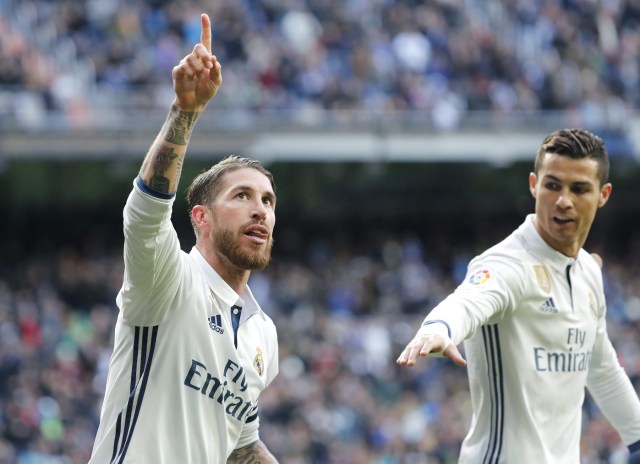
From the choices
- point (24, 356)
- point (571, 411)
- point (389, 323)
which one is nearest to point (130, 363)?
point (571, 411)

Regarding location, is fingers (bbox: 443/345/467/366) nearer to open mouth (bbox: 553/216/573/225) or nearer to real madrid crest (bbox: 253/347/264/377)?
real madrid crest (bbox: 253/347/264/377)

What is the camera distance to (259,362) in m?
5.10

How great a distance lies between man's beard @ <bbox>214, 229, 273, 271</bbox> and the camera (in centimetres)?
491

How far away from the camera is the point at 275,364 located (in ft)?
17.4

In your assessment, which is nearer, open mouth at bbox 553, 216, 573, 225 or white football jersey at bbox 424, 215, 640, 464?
white football jersey at bbox 424, 215, 640, 464

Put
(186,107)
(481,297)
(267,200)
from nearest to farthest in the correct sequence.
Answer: (186,107) < (267,200) < (481,297)

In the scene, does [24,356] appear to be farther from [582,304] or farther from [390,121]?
[582,304]

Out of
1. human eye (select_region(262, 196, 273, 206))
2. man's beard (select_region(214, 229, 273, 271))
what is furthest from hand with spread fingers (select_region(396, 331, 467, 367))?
human eye (select_region(262, 196, 273, 206))

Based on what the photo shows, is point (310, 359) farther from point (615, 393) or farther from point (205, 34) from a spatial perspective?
point (205, 34)

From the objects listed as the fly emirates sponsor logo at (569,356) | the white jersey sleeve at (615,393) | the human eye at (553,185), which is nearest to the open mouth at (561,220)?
the human eye at (553,185)

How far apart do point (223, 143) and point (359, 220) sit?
440cm

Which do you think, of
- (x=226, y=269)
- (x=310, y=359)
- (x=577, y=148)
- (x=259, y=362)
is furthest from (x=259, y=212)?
(x=310, y=359)

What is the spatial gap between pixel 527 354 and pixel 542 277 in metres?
0.35

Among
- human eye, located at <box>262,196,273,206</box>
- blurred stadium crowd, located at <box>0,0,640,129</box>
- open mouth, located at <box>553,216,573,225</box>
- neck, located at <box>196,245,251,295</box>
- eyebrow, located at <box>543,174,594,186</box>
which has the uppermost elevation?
blurred stadium crowd, located at <box>0,0,640,129</box>
